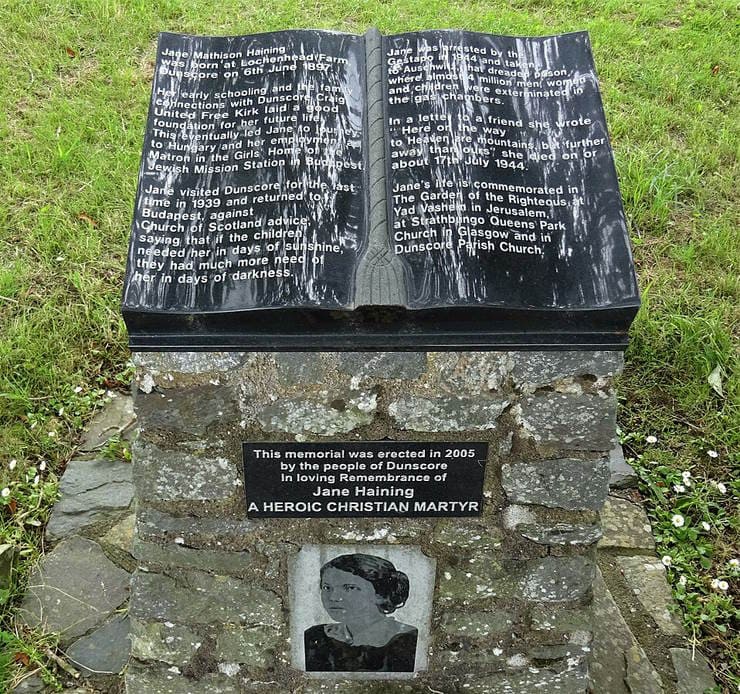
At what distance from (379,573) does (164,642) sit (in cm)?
62

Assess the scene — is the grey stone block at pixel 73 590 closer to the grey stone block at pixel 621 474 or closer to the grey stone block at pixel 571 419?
the grey stone block at pixel 571 419

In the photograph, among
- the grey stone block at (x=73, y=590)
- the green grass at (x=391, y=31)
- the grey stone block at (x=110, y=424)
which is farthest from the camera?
the grey stone block at (x=110, y=424)

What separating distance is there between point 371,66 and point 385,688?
5.61 feet

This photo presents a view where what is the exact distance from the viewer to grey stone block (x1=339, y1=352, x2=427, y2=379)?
74.2 inches

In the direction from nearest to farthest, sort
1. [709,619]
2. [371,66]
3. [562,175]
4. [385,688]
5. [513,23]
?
[562,175] < [371,66] < [385,688] < [709,619] < [513,23]

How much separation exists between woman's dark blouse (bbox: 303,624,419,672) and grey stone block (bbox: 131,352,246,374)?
2.70 ft

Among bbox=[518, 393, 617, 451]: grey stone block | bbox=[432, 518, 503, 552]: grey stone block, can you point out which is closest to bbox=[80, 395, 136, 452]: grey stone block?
bbox=[432, 518, 503, 552]: grey stone block

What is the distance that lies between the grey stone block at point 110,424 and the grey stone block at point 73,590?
0.43 m

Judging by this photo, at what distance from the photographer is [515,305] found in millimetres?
1782

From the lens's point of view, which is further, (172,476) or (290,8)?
(290,8)

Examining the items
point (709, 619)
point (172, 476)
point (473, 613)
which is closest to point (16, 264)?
point (172, 476)

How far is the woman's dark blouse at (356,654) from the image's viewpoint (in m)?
2.25

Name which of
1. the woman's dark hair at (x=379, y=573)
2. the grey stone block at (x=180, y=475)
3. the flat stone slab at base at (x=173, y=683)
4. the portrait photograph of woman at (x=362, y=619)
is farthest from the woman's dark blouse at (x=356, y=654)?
the grey stone block at (x=180, y=475)

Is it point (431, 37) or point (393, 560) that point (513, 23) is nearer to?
point (431, 37)
